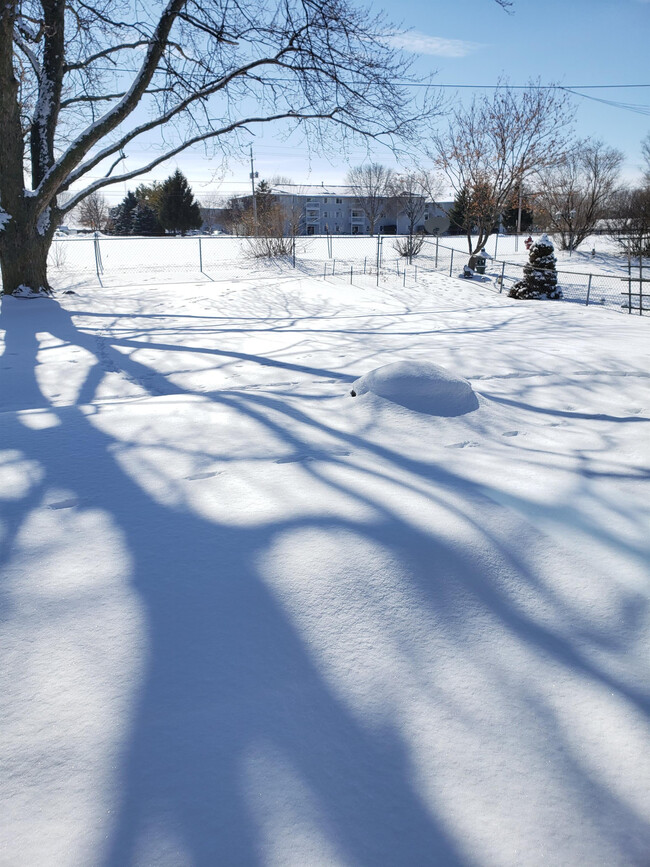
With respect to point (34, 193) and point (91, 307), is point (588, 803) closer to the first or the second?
point (91, 307)

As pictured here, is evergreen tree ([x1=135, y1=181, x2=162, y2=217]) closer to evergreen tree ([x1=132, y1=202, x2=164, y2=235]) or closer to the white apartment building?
evergreen tree ([x1=132, y1=202, x2=164, y2=235])

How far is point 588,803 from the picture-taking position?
1114mm

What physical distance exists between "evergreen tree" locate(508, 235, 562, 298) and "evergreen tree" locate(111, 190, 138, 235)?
133ft

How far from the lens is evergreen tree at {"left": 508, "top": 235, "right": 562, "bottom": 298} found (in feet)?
53.7

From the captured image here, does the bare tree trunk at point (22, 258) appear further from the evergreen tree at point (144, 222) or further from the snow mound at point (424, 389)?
the evergreen tree at point (144, 222)

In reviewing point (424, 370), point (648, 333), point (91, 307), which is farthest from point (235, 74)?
point (424, 370)

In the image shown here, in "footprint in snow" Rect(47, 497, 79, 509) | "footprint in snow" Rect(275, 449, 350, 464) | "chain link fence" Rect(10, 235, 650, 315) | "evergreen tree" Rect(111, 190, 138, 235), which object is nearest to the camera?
"footprint in snow" Rect(47, 497, 79, 509)

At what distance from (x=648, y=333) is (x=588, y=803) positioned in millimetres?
6985

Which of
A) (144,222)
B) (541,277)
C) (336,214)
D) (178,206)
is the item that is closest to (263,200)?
(178,206)

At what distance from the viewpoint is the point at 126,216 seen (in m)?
50.4

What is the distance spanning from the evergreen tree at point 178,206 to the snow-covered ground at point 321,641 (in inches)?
1596

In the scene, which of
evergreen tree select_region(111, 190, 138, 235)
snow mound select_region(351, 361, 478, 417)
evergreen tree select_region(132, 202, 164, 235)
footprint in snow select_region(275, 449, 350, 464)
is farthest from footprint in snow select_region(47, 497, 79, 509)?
evergreen tree select_region(111, 190, 138, 235)

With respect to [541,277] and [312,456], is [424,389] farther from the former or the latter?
[541,277]

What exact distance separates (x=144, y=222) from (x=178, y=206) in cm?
813
